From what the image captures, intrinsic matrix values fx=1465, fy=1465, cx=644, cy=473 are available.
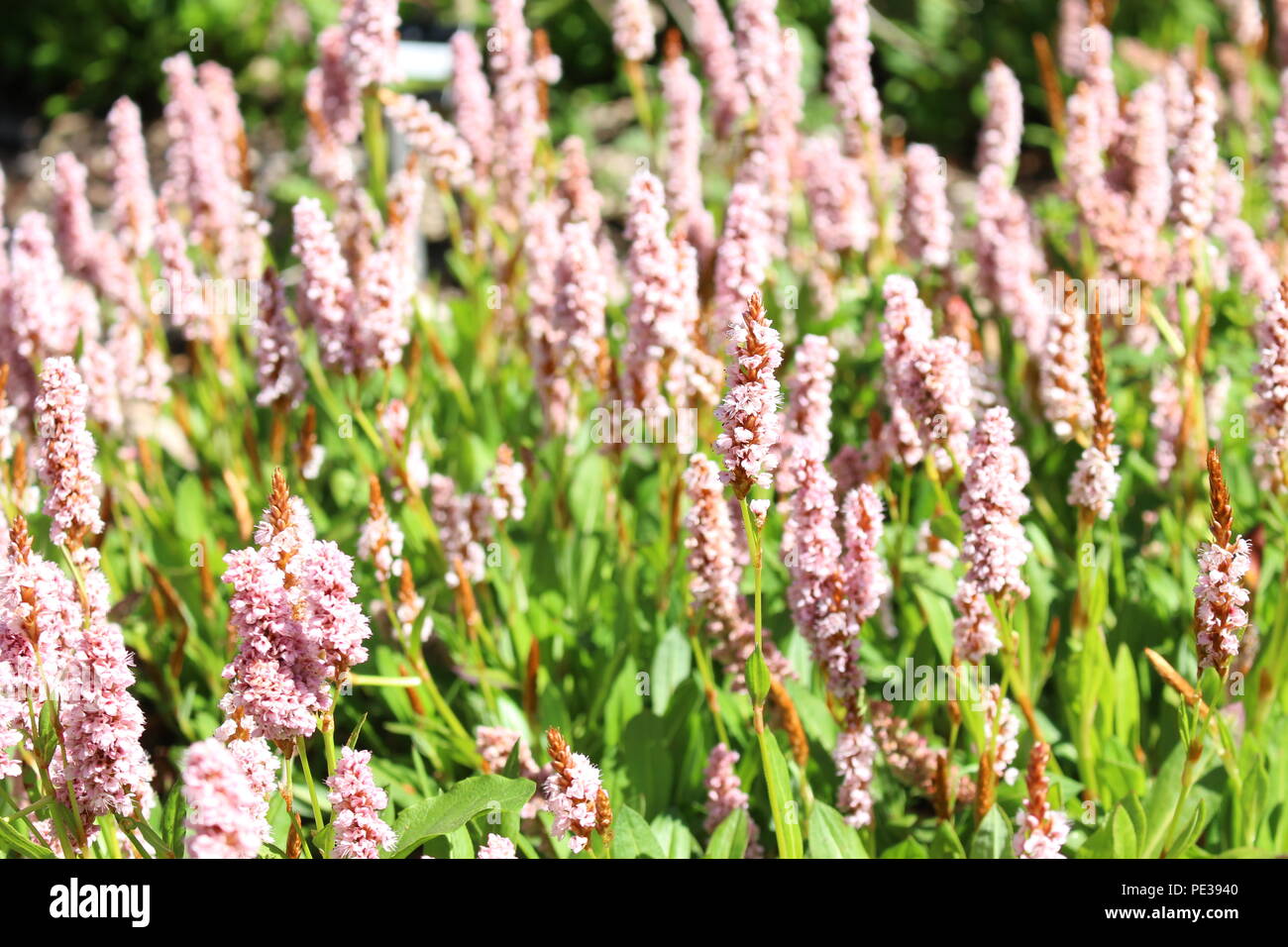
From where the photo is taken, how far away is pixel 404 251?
4.46 m

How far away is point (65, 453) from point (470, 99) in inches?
108

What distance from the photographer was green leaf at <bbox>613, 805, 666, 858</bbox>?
2699mm

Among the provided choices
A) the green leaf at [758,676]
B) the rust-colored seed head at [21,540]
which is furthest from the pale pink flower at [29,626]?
the green leaf at [758,676]

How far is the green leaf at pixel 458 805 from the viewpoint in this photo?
7.93 ft

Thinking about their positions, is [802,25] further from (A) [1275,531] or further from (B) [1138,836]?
(B) [1138,836]

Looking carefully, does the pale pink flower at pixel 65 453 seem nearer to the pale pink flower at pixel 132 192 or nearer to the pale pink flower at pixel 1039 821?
the pale pink flower at pixel 1039 821

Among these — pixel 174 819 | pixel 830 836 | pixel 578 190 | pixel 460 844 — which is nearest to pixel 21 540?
pixel 174 819

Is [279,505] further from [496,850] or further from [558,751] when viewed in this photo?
[496,850]

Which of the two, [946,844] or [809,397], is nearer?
[946,844]

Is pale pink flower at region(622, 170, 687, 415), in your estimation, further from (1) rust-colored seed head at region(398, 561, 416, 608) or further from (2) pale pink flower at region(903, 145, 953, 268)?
(2) pale pink flower at region(903, 145, 953, 268)

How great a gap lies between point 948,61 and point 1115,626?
599 centimetres

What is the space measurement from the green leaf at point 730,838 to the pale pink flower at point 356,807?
0.80m

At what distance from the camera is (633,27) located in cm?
489
